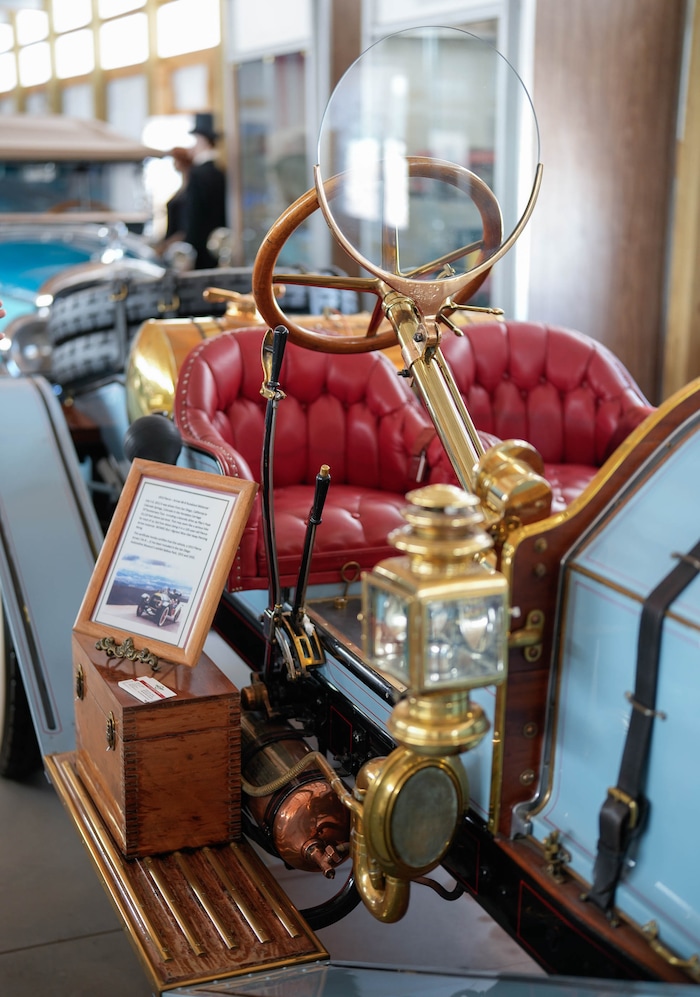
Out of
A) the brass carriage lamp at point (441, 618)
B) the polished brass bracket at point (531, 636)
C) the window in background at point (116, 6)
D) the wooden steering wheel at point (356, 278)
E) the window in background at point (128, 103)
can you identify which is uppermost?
the window in background at point (116, 6)

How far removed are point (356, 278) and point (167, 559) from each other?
675 millimetres

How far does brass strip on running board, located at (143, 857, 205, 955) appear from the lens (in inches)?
60.4

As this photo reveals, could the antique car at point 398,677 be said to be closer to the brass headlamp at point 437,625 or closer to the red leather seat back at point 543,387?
the brass headlamp at point 437,625

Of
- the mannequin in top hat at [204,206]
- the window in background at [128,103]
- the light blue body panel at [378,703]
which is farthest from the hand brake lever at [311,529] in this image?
the window in background at [128,103]

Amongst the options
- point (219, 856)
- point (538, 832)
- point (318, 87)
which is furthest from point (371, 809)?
point (318, 87)

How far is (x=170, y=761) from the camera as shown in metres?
1.80

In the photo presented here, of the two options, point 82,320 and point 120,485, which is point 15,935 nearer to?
point 120,485

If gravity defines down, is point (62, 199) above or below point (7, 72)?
below

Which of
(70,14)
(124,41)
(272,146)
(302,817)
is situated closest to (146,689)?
(302,817)

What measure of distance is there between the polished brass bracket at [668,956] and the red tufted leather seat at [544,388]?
7.61ft

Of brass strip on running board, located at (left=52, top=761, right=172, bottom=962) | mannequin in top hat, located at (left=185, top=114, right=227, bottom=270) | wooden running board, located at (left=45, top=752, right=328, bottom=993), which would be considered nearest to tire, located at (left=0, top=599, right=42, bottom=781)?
brass strip on running board, located at (left=52, top=761, right=172, bottom=962)

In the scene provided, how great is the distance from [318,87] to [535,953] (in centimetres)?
669

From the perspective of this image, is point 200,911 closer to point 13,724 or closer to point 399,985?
point 399,985

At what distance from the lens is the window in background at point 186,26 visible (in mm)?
10812
